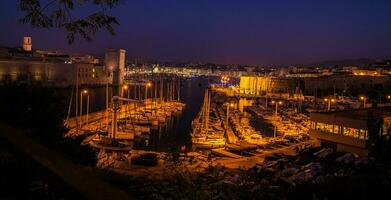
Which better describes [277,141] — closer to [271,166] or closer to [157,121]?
[271,166]

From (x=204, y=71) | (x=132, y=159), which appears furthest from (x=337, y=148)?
(x=204, y=71)

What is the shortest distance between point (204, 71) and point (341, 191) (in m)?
99.1

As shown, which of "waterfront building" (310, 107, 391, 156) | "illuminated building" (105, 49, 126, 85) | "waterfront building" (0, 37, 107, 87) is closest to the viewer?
"waterfront building" (310, 107, 391, 156)

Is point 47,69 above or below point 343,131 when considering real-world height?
above

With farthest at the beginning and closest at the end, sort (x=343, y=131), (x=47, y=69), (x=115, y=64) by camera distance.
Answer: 1. (x=115, y=64)
2. (x=47, y=69)
3. (x=343, y=131)

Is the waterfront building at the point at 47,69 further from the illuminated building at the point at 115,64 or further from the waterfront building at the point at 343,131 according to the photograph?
the waterfront building at the point at 343,131

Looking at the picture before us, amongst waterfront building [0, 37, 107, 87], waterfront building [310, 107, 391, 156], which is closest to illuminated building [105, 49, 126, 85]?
waterfront building [0, 37, 107, 87]

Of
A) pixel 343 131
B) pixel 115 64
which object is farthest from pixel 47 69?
pixel 343 131

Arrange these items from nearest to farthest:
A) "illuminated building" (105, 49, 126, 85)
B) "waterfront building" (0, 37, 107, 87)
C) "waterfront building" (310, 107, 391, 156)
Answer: "waterfront building" (310, 107, 391, 156), "waterfront building" (0, 37, 107, 87), "illuminated building" (105, 49, 126, 85)

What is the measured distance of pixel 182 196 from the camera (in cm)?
131

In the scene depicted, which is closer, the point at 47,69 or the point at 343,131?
the point at 343,131

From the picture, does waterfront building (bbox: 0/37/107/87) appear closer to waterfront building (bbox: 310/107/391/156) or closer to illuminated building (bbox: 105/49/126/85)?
illuminated building (bbox: 105/49/126/85)

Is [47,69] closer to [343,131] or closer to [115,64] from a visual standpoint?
[115,64]

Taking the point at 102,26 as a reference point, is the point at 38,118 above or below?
below
